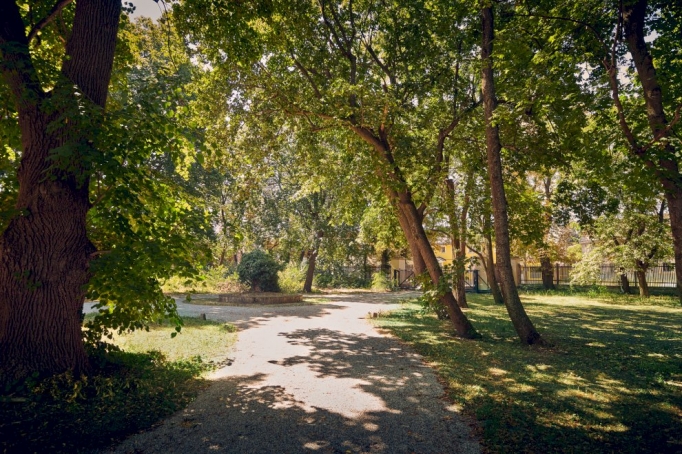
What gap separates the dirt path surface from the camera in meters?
4.12

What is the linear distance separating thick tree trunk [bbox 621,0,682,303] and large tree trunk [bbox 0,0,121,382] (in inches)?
303

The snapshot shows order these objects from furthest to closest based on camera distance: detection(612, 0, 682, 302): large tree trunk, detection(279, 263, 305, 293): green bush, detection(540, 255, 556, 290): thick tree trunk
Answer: detection(540, 255, 556, 290): thick tree trunk
detection(279, 263, 305, 293): green bush
detection(612, 0, 682, 302): large tree trunk

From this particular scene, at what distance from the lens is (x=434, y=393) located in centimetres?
582

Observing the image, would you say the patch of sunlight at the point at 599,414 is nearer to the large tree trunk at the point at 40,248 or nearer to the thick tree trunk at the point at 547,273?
the large tree trunk at the point at 40,248

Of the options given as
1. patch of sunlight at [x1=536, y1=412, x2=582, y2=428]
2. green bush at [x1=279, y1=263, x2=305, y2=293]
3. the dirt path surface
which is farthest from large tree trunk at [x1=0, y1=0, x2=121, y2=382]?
green bush at [x1=279, y1=263, x2=305, y2=293]

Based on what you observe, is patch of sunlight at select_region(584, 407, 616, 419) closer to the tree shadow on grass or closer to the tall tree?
the tree shadow on grass

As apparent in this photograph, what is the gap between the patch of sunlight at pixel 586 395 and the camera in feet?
17.9

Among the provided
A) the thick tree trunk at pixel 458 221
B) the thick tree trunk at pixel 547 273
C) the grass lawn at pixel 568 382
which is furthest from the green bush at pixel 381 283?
the grass lawn at pixel 568 382

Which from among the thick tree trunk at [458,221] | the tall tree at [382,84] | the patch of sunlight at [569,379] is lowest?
the patch of sunlight at [569,379]

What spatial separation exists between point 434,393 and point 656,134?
4948mm

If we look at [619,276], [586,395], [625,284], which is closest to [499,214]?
[586,395]

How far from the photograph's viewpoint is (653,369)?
282 inches

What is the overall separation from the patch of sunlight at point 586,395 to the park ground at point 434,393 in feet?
0.09

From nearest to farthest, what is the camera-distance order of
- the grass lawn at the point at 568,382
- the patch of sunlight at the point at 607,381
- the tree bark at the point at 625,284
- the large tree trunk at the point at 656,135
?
the grass lawn at the point at 568,382 → the large tree trunk at the point at 656,135 → the patch of sunlight at the point at 607,381 → the tree bark at the point at 625,284
